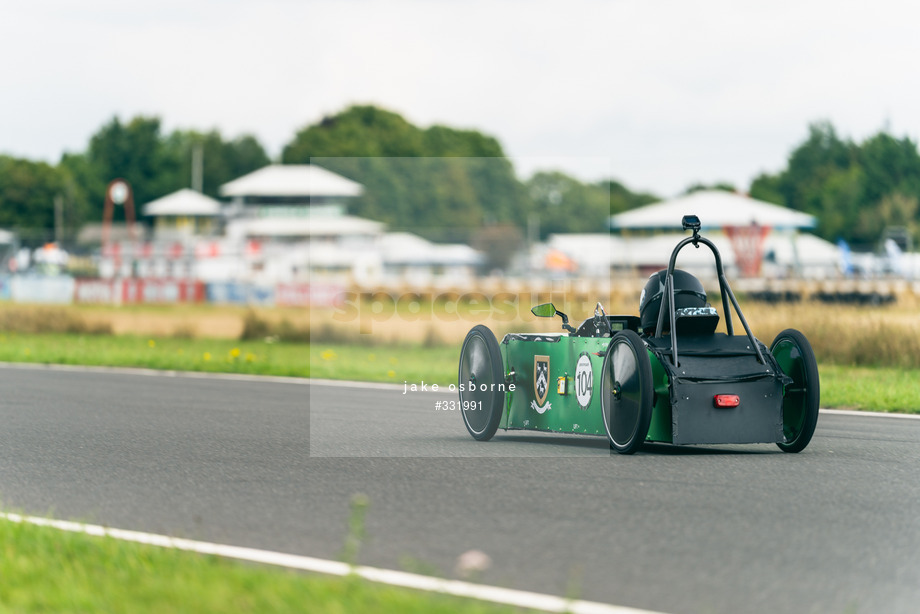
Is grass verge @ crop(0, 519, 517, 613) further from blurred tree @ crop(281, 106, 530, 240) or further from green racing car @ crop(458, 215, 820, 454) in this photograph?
blurred tree @ crop(281, 106, 530, 240)

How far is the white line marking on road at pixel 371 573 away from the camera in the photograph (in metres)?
5.07

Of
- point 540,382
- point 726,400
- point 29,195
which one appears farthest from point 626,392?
point 29,195

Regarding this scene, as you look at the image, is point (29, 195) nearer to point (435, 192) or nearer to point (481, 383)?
point (435, 192)

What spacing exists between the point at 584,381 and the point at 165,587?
508 centimetres

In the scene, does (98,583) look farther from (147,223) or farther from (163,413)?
(147,223)

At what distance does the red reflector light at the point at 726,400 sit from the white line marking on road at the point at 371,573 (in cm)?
395

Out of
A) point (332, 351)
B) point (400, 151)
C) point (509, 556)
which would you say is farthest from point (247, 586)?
point (400, 151)

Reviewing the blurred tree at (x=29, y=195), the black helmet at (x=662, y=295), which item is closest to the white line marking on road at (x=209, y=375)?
the black helmet at (x=662, y=295)

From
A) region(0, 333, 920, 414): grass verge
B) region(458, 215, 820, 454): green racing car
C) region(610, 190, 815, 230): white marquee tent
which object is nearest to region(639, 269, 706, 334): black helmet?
region(458, 215, 820, 454): green racing car

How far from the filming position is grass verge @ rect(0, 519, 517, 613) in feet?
16.2

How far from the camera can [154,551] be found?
6055mm

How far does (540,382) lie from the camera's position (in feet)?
33.9

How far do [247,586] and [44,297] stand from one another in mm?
49205

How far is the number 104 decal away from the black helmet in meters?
0.51
